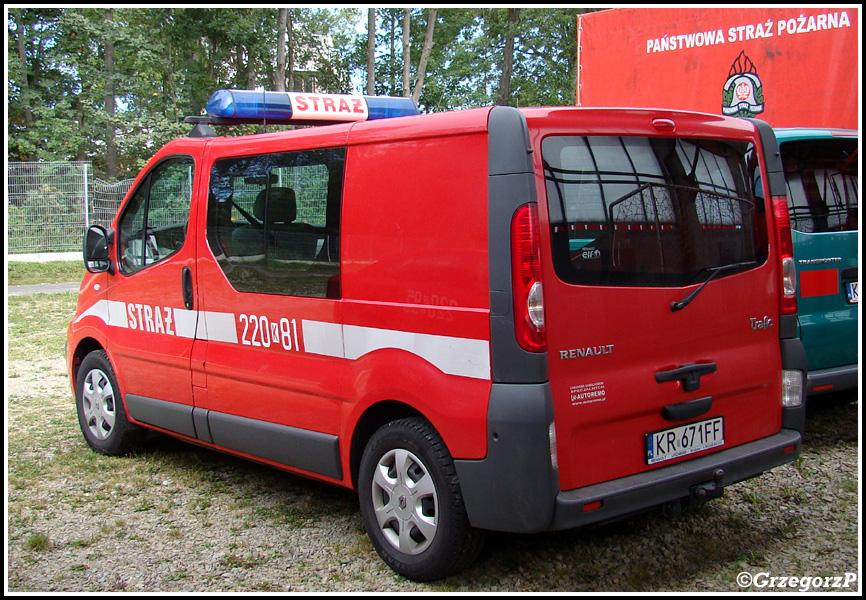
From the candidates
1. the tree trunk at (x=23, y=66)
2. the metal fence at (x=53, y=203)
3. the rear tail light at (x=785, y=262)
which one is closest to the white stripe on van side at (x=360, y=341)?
the rear tail light at (x=785, y=262)

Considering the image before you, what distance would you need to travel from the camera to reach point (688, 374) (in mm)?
3525

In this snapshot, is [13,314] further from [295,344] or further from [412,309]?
[412,309]

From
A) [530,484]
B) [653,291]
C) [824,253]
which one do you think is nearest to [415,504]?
[530,484]

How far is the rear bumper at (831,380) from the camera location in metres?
4.98

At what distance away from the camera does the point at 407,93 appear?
92.4ft

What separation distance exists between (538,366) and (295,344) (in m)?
1.53

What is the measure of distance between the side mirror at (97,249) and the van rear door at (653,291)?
3462 mm

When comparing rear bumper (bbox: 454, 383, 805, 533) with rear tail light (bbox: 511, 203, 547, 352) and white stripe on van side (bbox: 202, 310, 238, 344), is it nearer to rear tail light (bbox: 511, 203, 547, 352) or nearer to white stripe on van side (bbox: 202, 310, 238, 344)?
rear tail light (bbox: 511, 203, 547, 352)

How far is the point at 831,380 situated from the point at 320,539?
3.25 m

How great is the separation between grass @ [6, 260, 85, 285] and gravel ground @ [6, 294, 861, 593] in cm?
1317

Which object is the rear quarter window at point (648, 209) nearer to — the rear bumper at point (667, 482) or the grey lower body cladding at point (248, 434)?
the rear bumper at point (667, 482)

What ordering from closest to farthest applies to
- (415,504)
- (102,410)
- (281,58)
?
1. (415,504)
2. (102,410)
3. (281,58)

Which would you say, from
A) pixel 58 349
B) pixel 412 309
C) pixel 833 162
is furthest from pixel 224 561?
pixel 58 349

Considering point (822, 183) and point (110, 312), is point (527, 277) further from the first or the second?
point (110, 312)
